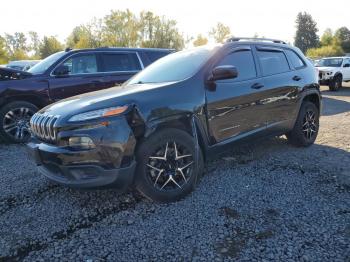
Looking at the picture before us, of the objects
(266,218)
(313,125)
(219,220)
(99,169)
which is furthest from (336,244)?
(313,125)

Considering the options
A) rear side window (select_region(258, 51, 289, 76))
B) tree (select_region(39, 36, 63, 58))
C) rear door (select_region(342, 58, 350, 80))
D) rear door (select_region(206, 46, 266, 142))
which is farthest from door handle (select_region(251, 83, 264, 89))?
tree (select_region(39, 36, 63, 58))

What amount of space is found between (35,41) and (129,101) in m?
89.2

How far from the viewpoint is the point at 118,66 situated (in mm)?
7410

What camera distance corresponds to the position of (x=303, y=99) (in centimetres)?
555

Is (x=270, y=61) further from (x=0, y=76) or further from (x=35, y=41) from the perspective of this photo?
(x=35, y=41)

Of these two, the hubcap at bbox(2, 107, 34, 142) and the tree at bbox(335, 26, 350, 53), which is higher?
the tree at bbox(335, 26, 350, 53)

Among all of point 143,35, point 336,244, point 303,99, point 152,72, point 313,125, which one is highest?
point 143,35

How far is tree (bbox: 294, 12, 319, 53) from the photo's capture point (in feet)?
287

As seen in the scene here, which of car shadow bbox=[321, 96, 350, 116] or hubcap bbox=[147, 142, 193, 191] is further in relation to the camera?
car shadow bbox=[321, 96, 350, 116]

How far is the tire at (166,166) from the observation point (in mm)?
3383

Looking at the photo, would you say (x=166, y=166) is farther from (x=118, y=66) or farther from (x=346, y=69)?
(x=346, y=69)

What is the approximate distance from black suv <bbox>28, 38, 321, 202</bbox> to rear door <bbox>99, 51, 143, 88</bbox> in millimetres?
2571

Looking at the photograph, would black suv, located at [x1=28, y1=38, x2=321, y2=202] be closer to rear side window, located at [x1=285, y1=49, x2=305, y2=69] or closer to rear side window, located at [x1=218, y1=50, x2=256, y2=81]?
rear side window, located at [x1=218, y1=50, x2=256, y2=81]

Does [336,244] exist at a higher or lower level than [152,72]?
lower
